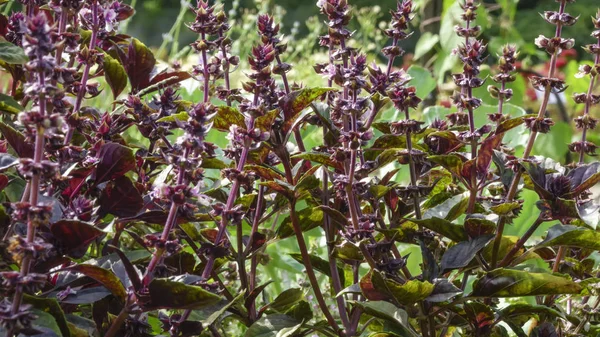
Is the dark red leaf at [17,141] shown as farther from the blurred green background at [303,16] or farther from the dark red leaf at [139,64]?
the blurred green background at [303,16]

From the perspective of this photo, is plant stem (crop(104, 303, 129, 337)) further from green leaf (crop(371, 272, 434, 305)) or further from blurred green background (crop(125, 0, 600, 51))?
blurred green background (crop(125, 0, 600, 51))

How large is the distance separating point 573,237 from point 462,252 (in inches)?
6.1

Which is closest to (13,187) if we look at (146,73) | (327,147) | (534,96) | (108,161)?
(108,161)

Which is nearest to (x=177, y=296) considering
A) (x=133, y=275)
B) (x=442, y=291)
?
(x=133, y=275)

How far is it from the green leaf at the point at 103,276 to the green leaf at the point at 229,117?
29 cm

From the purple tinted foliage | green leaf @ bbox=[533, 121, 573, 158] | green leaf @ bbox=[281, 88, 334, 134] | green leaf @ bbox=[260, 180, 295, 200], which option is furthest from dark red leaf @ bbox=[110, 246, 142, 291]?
green leaf @ bbox=[533, 121, 573, 158]

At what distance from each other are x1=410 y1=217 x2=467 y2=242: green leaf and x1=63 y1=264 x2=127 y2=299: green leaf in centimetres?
42

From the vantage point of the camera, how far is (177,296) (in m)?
0.93

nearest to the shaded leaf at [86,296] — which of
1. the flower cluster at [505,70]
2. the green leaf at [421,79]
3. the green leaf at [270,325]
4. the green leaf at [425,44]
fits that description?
the green leaf at [270,325]

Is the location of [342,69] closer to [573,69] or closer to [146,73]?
[146,73]

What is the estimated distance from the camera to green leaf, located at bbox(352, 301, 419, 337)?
3.56ft

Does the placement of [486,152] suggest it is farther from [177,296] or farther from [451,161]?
[177,296]

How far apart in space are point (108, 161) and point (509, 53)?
0.68 m

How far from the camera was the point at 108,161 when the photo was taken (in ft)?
3.55
